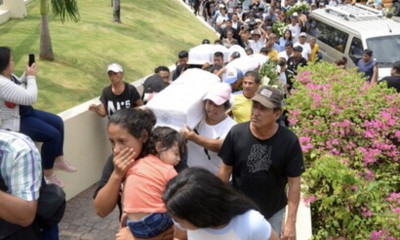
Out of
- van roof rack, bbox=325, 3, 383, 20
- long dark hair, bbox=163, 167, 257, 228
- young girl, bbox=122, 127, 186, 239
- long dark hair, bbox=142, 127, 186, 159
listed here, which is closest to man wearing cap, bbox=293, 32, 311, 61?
van roof rack, bbox=325, 3, 383, 20

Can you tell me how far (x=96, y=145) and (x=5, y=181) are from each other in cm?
361

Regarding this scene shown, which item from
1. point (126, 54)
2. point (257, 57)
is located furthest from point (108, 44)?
point (257, 57)

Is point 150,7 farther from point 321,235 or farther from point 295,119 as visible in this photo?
point 321,235

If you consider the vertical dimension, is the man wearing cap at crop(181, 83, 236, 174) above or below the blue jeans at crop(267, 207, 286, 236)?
above

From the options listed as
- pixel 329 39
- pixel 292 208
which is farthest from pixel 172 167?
pixel 329 39

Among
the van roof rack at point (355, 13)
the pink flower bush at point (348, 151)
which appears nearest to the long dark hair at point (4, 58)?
the pink flower bush at point (348, 151)

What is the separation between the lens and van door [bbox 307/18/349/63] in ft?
38.8

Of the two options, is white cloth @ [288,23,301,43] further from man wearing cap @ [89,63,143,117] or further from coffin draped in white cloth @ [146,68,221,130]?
coffin draped in white cloth @ [146,68,221,130]

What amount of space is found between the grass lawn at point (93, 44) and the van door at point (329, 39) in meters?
3.62

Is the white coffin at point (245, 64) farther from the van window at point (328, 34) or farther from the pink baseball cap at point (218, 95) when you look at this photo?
the van window at point (328, 34)

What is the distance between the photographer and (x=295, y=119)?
5.68 meters

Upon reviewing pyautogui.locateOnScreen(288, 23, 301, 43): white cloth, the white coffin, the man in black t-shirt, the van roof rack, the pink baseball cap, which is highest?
the pink baseball cap

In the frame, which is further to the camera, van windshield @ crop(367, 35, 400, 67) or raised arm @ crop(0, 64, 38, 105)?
van windshield @ crop(367, 35, 400, 67)

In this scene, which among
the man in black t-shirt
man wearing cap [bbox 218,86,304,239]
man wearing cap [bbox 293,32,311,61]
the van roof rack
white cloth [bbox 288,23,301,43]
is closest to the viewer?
man wearing cap [bbox 218,86,304,239]
